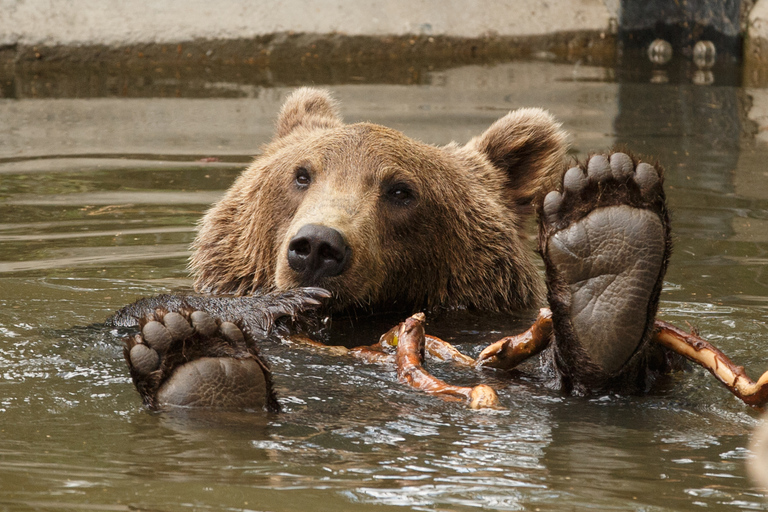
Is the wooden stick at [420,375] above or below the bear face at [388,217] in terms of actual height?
below

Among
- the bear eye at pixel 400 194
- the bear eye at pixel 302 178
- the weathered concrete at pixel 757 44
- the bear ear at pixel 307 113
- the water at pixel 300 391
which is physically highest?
the weathered concrete at pixel 757 44

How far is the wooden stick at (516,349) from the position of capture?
4352 mm

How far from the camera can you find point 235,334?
3.64m

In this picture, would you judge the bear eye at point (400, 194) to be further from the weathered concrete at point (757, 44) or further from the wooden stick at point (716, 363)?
the weathered concrete at point (757, 44)

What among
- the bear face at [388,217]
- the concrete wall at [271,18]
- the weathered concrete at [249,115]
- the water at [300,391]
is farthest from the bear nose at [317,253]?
the concrete wall at [271,18]

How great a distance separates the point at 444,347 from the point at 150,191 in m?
4.83

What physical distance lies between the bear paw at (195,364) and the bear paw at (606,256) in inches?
46.7

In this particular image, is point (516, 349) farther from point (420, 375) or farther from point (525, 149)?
point (525, 149)

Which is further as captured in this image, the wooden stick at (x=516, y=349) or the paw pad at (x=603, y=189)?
the wooden stick at (x=516, y=349)

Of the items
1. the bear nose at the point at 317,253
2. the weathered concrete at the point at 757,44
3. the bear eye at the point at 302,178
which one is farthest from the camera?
the weathered concrete at the point at 757,44

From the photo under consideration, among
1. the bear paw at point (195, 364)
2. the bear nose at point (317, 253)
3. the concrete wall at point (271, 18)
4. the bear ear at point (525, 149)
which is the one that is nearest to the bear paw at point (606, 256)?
the bear nose at point (317, 253)

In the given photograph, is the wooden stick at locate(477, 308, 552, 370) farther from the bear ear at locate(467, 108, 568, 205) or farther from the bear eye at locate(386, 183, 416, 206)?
the bear ear at locate(467, 108, 568, 205)

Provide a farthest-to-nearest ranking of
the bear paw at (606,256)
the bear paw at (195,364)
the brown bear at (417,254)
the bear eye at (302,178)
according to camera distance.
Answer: the bear eye at (302,178) → the bear paw at (606,256) → the brown bear at (417,254) → the bear paw at (195,364)

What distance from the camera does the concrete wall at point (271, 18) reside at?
40.5ft
